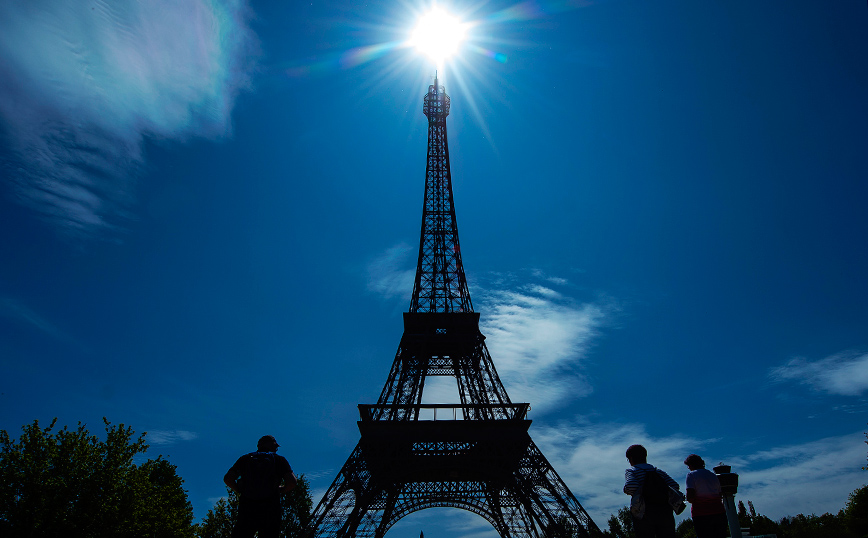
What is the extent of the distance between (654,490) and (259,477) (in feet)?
17.1

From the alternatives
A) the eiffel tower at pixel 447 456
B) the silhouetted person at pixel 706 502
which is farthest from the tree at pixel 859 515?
the silhouetted person at pixel 706 502

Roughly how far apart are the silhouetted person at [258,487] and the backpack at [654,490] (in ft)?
15.4

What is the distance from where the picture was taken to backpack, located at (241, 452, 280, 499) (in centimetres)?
703

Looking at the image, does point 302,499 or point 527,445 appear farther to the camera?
point 302,499

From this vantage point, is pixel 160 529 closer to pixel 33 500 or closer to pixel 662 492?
pixel 33 500

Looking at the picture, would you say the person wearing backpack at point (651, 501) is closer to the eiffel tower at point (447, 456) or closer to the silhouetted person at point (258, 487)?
the silhouetted person at point (258, 487)

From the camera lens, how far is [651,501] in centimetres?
661

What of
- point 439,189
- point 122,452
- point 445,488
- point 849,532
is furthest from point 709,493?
point 849,532

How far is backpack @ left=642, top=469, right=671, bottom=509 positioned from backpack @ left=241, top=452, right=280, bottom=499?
194 inches

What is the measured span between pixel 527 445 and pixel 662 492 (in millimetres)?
33358

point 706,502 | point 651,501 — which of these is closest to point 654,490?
point 651,501

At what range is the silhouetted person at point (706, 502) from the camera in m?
7.57

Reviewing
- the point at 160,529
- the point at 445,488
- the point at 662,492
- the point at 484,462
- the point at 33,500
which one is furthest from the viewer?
the point at 445,488

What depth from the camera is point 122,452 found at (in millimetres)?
30734
